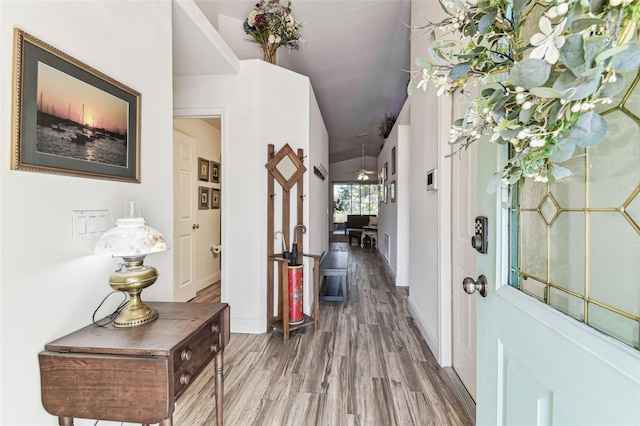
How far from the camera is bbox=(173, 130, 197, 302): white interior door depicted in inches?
133

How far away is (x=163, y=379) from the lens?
0.92m

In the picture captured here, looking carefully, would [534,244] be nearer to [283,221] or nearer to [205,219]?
[283,221]

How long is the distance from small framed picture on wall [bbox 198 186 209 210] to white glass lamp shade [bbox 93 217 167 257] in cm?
305

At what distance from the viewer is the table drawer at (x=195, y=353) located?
997mm

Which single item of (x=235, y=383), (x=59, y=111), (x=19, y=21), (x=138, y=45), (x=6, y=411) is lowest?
(x=235, y=383)

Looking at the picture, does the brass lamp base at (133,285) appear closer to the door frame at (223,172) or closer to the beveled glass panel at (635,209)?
the beveled glass panel at (635,209)

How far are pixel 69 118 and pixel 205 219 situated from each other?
10.6 ft

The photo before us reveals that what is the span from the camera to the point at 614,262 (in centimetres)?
51

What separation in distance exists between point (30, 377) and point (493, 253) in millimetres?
1533

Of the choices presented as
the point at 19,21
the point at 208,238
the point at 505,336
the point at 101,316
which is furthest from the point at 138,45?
the point at 208,238

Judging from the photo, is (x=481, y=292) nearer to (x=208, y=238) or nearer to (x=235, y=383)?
(x=235, y=383)

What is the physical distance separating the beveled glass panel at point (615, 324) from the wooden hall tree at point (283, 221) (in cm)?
224

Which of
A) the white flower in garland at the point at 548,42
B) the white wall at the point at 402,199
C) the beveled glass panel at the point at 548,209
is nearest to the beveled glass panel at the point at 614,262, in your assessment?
the beveled glass panel at the point at 548,209

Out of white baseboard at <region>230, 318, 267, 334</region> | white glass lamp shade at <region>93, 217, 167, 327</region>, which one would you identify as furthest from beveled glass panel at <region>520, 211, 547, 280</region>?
white baseboard at <region>230, 318, 267, 334</region>
